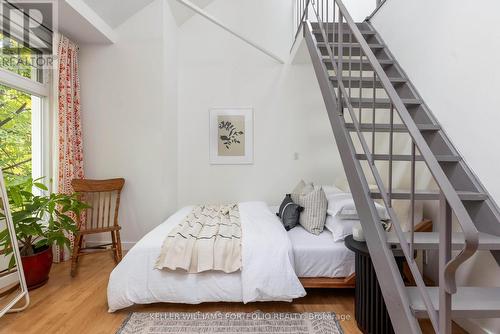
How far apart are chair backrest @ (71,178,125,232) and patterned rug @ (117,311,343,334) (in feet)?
4.56

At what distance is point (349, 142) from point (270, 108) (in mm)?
2242

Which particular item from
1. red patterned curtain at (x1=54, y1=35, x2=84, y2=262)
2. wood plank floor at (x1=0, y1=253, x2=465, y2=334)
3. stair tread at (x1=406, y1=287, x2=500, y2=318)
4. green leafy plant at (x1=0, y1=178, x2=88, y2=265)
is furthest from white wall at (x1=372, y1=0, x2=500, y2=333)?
red patterned curtain at (x1=54, y1=35, x2=84, y2=262)

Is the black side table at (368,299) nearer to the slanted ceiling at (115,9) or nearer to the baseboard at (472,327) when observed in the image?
the baseboard at (472,327)

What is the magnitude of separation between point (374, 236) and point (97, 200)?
2972 mm

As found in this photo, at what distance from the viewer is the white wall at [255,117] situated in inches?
151

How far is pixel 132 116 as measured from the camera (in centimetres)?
335

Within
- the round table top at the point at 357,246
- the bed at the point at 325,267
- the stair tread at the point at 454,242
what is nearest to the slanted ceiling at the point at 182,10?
the bed at the point at 325,267

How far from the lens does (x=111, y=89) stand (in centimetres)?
332

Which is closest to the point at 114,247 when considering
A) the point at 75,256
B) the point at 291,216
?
the point at 75,256

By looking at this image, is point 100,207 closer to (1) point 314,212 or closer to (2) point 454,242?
(1) point 314,212

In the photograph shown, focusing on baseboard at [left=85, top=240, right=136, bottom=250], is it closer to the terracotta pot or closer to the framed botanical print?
the terracotta pot

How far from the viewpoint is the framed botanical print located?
3834 millimetres

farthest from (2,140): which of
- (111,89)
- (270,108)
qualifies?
(270,108)

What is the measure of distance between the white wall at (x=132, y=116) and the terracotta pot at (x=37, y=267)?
960 millimetres
